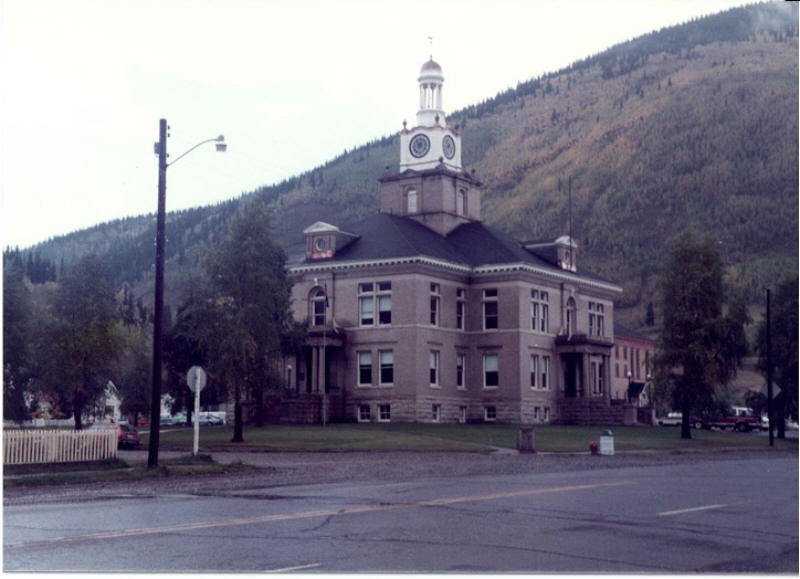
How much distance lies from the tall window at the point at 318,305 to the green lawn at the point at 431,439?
29.6ft

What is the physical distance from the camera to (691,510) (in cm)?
1762

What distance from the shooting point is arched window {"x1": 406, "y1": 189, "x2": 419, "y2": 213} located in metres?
74.9

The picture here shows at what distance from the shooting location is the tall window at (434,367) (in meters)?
67.3

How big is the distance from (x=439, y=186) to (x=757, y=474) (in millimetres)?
47640

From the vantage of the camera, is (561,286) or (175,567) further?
(561,286)

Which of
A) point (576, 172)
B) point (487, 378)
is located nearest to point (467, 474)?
point (487, 378)

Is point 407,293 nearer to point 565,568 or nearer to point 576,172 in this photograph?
point 565,568

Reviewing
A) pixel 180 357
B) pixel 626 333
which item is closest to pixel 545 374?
pixel 180 357

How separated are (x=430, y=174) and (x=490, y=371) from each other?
13.7 m

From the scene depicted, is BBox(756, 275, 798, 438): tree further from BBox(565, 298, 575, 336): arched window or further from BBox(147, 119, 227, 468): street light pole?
BBox(147, 119, 227, 468): street light pole

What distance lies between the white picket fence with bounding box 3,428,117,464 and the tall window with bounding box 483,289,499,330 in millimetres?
42195

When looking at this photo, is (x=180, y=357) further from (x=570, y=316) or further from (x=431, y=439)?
(x=431, y=439)

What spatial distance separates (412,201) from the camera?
2955 inches

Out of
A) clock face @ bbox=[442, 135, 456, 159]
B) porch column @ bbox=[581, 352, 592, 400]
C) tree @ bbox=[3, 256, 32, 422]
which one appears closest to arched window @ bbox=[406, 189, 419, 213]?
clock face @ bbox=[442, 135, 456, 159]
